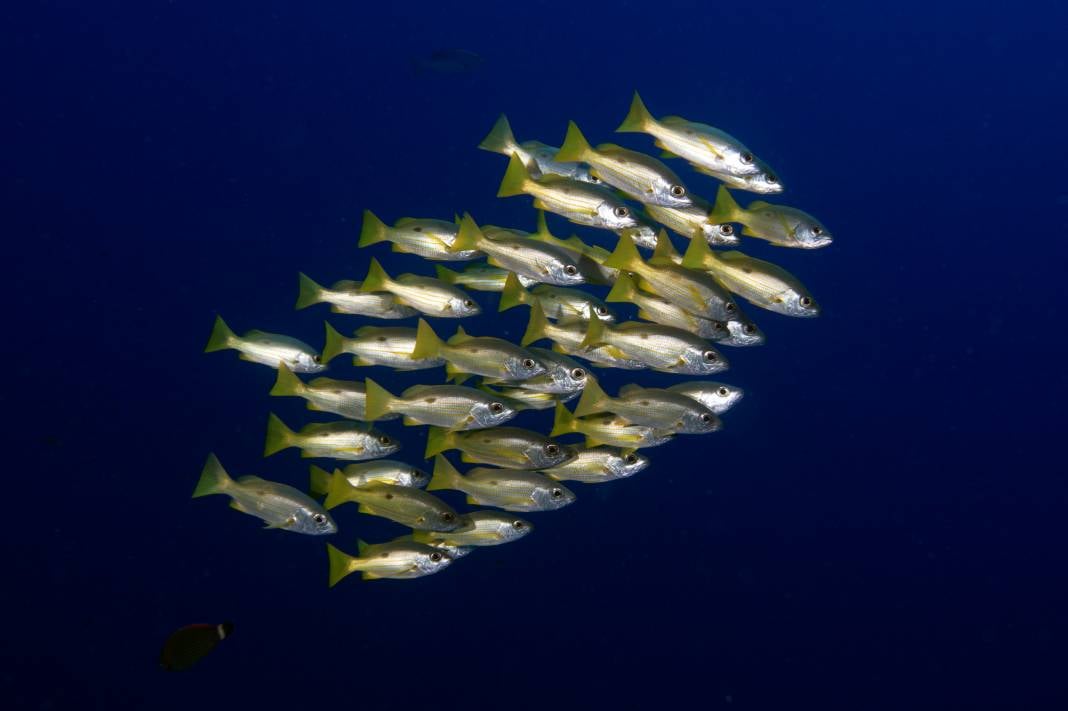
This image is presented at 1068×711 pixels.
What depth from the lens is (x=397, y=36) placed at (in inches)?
1019

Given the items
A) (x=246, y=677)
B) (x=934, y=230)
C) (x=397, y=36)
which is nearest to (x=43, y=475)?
(x=246, y=677)

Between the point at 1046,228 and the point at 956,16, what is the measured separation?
10.4 metres

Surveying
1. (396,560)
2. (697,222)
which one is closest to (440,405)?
(396,560)

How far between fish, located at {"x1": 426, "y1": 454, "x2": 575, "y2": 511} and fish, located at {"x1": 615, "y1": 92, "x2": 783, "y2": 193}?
6.49 feet

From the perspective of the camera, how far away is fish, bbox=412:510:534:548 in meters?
4.78

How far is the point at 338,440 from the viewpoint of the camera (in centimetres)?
466

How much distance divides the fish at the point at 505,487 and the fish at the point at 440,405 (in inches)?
14.4

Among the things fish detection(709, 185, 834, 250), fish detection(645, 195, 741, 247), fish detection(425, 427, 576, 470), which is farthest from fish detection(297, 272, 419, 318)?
fish detection(709, 185, 834, 250)

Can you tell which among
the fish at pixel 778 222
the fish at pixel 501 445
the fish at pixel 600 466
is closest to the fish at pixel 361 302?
the fish at pixel 501 445

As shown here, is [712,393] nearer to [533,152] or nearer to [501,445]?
[501,445]

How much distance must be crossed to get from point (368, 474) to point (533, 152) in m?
2.14

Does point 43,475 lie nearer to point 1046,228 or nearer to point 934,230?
Result: point 934,230

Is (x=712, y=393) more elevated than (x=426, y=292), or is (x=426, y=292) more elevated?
(x=426, y=292)

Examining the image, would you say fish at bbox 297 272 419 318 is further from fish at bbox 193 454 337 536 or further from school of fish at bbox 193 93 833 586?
fish at bbox 193 454 337 536
